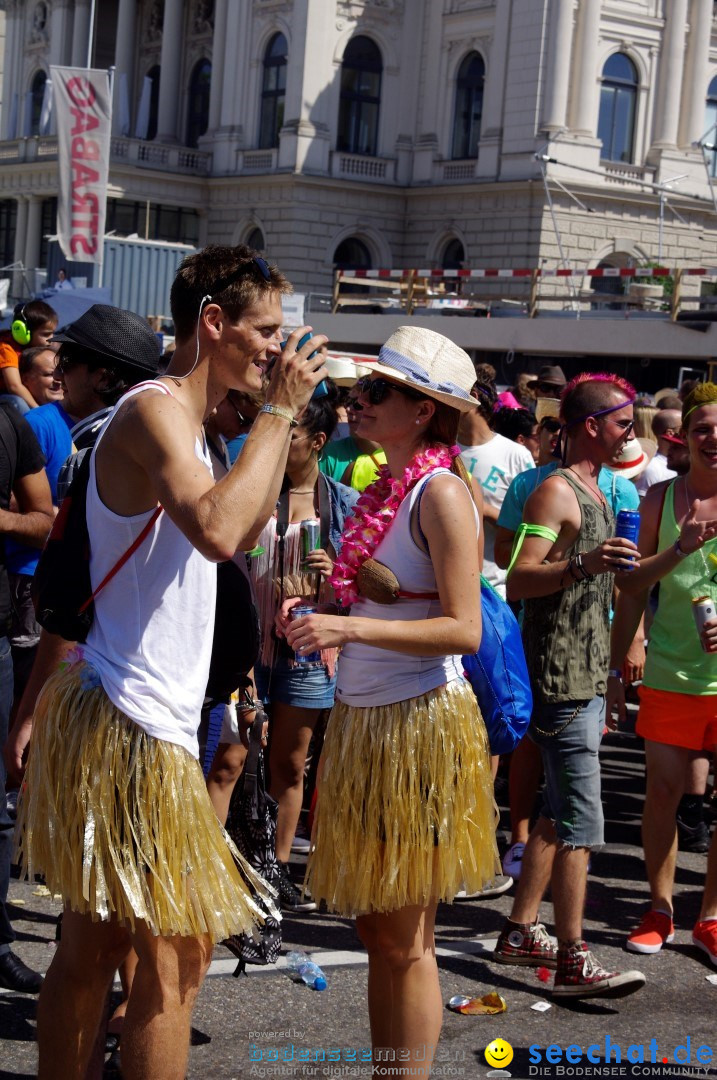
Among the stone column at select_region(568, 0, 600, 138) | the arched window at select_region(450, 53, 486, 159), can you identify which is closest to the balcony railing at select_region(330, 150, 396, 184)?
the arched window at select_region(450, 53, 486, 159)

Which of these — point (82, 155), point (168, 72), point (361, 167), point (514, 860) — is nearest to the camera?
point (514, 860)

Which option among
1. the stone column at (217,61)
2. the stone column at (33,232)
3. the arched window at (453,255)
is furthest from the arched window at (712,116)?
the stone column at (33,232)

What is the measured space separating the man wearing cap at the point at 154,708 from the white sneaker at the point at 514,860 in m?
3.16

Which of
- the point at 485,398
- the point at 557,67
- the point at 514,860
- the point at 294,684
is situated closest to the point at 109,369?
the point at 294,684

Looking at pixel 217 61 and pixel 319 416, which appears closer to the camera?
pixel 319 416

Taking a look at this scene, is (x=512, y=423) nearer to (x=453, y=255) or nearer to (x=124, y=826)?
(x=124, y=826)

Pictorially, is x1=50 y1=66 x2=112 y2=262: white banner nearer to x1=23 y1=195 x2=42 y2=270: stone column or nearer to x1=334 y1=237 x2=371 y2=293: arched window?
x1=334 y1=237 x2=371 y2=293: arched window

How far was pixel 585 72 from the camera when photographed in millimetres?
44562

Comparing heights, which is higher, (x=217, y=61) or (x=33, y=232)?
(x=217, y=61)

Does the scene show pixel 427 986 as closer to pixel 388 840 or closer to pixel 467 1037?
pixel 388 840

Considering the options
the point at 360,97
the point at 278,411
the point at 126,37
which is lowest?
the point at 278,411

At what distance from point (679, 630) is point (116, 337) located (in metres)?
2.58

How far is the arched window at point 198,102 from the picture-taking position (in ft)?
181

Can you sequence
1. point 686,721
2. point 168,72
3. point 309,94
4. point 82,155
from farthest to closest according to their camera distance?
1. point 168,72
2. point 309,94
3. point 82,155
4. point 686,721
